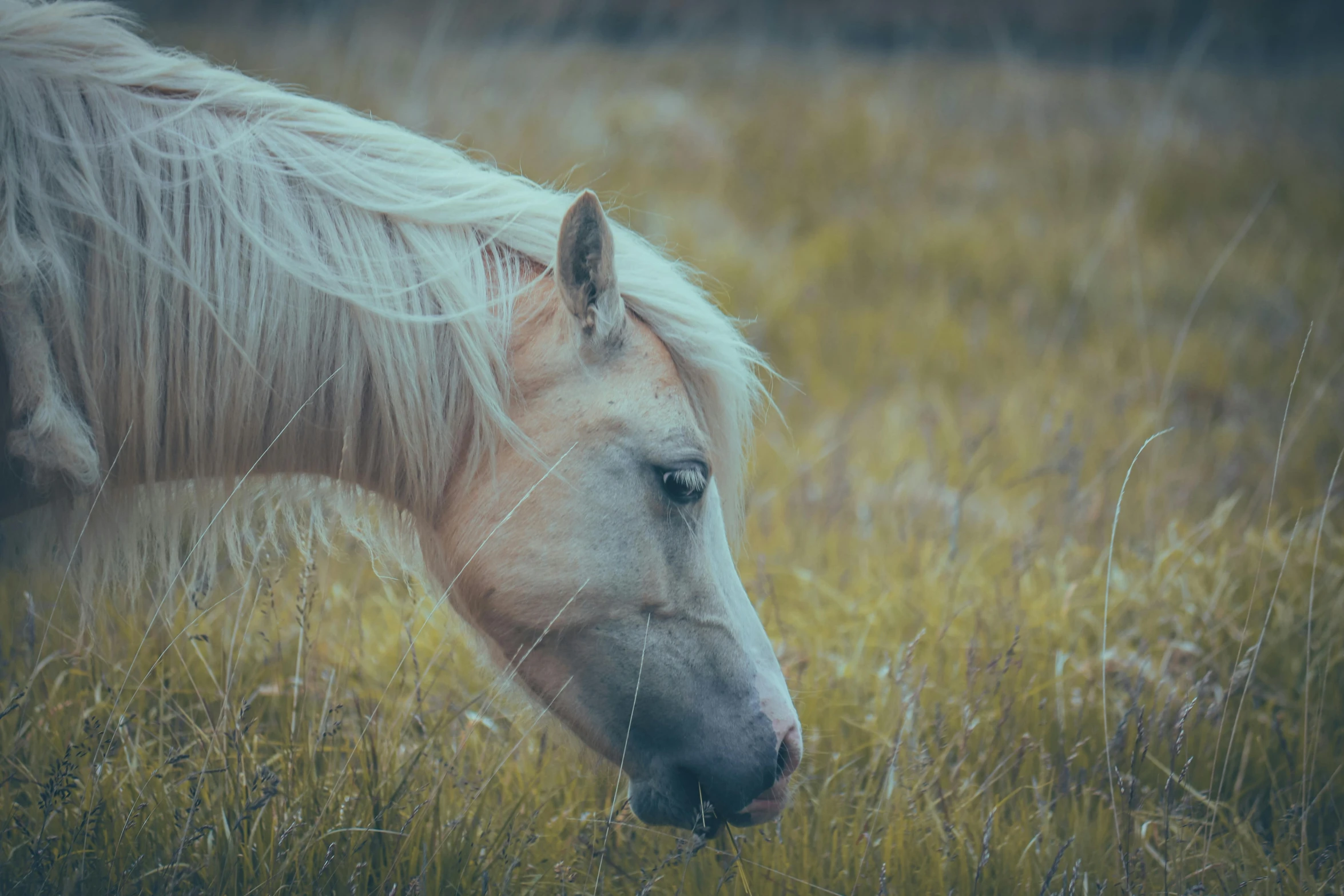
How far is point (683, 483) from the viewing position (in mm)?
1632

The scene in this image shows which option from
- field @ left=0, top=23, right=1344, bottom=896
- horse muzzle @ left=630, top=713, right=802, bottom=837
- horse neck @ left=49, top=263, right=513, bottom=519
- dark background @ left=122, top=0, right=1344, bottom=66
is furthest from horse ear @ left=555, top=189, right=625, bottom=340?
dark background @ left=122, top=0, right=1344, bottom=66

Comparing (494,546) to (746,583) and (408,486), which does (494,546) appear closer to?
(408,486)

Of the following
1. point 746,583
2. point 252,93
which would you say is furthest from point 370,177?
point 746,583

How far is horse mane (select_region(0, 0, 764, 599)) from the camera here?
1499 millimetres

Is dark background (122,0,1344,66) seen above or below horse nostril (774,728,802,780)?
above

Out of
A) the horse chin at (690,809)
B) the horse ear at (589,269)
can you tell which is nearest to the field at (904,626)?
the horse chin at (690,809)

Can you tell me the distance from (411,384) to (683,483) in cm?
56

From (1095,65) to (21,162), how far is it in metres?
12.7

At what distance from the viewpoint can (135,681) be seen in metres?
2.22

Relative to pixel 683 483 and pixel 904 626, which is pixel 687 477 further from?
pixel 904 626

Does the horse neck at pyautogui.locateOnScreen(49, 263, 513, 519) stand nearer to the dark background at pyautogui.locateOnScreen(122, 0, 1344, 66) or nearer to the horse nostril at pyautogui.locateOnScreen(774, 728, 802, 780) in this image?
the horse nostril at pyautogui.locateOnScreen(774, 728, 802, 780)

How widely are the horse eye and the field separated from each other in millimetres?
331

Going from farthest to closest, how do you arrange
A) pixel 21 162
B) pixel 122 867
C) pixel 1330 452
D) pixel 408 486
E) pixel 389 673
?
pixel 1330 452
pixel 389 673
pixel 408 486
pixel 122 867
pixel 21 162

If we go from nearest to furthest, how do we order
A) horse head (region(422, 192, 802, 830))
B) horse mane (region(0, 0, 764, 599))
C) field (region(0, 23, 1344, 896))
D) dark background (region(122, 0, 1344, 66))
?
horse mane (region(0, 0, 764, 599)) → horse head (region(422, 192, 802, 830)) → field (region(0, 23, 1344, 896)) → dark background (region(122, 0, 1344, 66))
